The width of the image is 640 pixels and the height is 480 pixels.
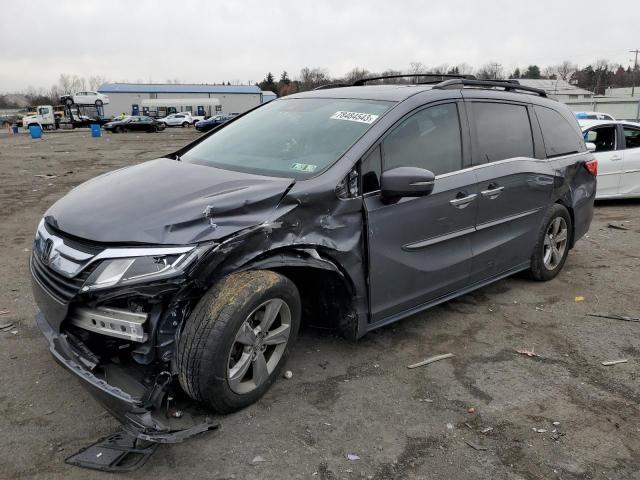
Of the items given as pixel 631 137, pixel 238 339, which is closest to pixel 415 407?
pixel 238 339

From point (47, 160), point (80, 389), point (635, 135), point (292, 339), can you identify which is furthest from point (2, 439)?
point (47, 160)

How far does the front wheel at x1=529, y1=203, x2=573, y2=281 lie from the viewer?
4984 mm

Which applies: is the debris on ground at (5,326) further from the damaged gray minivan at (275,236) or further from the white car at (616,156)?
the white car at (616,156)

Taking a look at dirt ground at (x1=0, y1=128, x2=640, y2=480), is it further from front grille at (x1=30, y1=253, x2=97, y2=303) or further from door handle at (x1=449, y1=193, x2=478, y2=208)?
door handle at (x1=449, y1=193, x2=478, y2=208)

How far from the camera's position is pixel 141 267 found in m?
2.53

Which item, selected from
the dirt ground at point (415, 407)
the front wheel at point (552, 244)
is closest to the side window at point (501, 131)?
the front wheel at point (552, 244)

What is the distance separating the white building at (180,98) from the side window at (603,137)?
70.9 m

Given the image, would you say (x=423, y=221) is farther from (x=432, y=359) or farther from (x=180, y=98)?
(x=180, y=98)

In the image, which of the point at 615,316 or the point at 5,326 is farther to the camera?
the point at 615,316

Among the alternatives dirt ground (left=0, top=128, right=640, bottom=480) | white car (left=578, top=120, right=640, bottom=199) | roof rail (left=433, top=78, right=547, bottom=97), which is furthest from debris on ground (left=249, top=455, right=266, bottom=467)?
white car (left=578, top=120, right=640, bottom=199)

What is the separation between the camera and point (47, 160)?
17.7 metres

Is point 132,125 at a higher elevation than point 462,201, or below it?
higher

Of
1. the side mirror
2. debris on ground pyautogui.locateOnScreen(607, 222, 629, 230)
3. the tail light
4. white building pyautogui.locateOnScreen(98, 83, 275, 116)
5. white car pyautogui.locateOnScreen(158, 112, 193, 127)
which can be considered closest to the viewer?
the side mirror

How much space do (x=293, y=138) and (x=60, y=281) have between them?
1.75 metres
